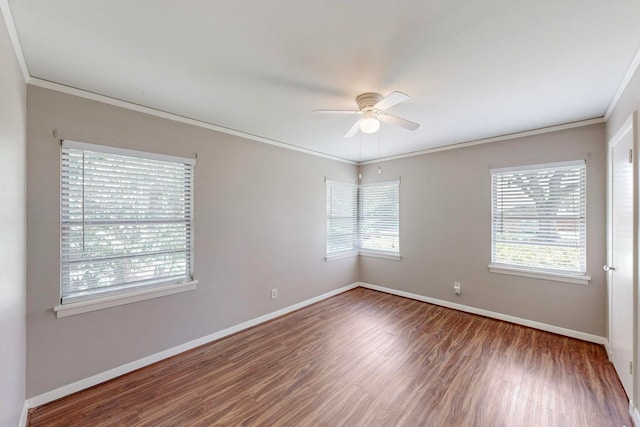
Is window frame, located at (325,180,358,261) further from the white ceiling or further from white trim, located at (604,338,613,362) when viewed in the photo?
white trim, located at (604,338,613,362)

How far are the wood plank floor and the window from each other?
1695 millimetres

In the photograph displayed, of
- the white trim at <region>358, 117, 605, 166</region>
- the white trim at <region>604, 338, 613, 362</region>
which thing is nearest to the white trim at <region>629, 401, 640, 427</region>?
the white trim at <region>604, 338, 613, 362</region>

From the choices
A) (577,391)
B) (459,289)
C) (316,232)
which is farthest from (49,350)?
(459,289)

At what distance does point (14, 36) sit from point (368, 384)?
11.2 ft

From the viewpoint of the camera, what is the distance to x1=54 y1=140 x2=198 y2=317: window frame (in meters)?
2.15

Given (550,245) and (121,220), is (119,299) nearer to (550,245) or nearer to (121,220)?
(121,220)

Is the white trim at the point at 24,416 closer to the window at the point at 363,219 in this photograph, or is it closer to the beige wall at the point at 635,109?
the window at the point at 363,219

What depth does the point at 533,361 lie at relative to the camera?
2611mm

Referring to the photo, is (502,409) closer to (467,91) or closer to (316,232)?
(467,91)

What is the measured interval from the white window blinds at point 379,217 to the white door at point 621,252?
2.55 metres

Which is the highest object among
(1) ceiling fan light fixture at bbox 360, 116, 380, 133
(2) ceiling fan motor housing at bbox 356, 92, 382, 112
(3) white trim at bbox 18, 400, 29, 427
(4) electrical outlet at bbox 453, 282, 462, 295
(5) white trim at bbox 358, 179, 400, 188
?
(2) ceiling fan motor housing at bbox 356, 92, 382, 112

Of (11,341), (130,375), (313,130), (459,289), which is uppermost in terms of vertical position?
(313,130)

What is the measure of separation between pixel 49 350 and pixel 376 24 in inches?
130

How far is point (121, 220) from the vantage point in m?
2.40
